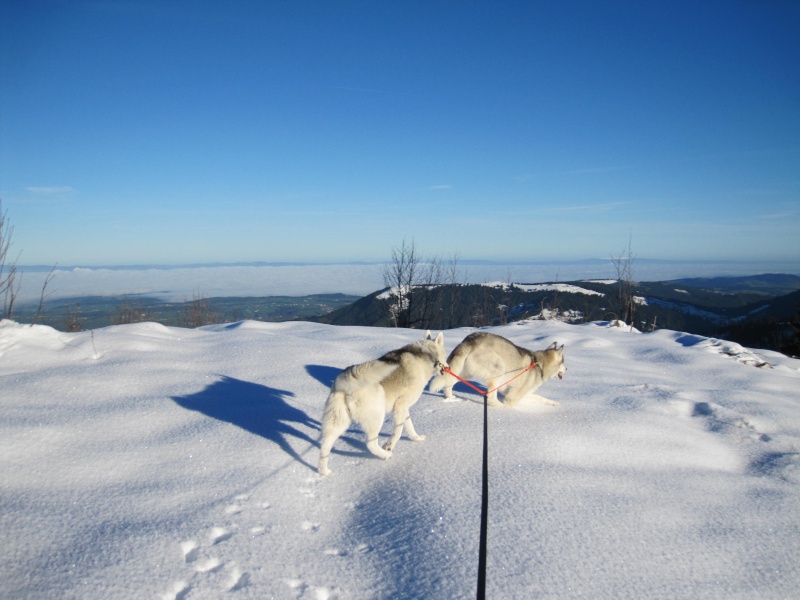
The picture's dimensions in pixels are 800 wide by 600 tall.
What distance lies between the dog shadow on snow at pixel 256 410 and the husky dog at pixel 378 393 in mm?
681

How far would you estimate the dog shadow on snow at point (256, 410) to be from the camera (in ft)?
16.4

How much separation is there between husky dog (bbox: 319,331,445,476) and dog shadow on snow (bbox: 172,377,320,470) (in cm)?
68

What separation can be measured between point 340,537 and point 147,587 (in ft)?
4.29

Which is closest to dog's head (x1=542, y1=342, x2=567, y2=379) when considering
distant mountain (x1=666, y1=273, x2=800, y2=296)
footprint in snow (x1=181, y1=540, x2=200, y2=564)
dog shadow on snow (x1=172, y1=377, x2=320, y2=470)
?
dog shadow on snow (x1=172, y1=377, x2=320, y2=470)

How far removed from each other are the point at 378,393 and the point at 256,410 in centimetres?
213

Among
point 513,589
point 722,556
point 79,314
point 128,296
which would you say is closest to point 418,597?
point 513,589

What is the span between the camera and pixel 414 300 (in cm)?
2141

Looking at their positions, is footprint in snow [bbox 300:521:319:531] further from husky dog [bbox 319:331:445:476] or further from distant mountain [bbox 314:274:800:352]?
distant mountain [bbox 314:274:800:352]

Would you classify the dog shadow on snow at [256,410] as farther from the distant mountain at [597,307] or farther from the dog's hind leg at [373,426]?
the distant mountain at [597,307]

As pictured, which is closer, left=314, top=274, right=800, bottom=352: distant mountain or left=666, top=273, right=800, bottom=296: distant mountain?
left=314, top=274, right=800, bottom=352: distant mountain

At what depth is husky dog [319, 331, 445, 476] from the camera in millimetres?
4137

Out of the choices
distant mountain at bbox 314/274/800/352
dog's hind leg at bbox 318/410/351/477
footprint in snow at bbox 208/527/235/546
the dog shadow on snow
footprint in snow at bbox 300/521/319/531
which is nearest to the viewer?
footprint in snow at bbox 208/527/235/546

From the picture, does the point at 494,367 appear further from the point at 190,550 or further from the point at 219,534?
the point at 190,550

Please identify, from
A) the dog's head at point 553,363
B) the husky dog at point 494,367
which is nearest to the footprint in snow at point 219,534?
the husky dog at point 494,367
